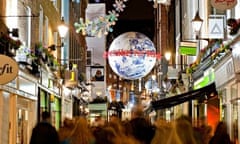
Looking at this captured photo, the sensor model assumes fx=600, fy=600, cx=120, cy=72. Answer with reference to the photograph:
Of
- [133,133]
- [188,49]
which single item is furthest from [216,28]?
[133,133]

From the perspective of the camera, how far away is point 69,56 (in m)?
36.7

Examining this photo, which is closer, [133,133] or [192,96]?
[133,133]

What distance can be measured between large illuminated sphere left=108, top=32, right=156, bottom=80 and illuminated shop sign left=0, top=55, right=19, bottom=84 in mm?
8651

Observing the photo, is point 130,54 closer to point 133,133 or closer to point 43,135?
point 133,133

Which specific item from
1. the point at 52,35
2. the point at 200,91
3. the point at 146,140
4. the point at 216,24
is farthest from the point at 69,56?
the point at 146,140

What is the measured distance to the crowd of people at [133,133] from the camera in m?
7.47

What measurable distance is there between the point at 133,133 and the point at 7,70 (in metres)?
3.72

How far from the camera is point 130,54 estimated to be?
819 inches

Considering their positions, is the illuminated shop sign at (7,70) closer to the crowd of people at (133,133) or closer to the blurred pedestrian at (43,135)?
the crowd of people at (133,133)

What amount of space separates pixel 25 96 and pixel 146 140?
10873mm

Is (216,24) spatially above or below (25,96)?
above

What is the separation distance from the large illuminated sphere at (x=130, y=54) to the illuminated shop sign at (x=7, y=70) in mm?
8651

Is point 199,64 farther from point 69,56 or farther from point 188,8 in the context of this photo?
point 69,56

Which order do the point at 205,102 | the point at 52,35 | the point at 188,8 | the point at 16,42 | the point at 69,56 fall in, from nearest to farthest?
the point at 16,42 < the point at 205,102 < the point at 52,35 < the point at 188,8 < the point at 69,56
